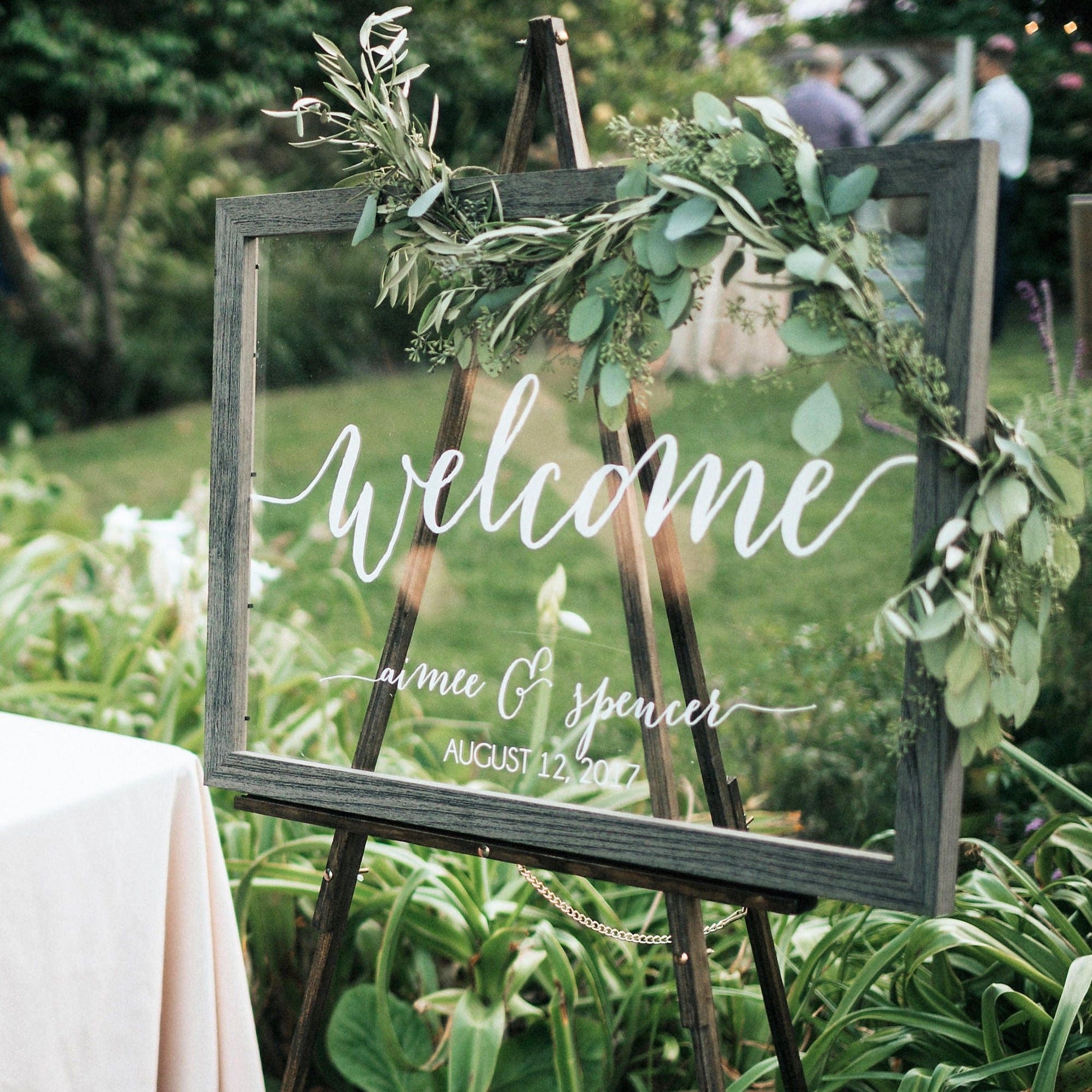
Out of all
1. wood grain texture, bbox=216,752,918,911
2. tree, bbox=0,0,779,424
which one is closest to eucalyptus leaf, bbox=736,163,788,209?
wood grain texture, bbox=216,752,918,911

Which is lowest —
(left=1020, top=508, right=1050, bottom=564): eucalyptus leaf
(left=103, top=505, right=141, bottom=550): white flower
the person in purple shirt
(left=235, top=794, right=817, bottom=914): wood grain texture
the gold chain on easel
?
the gold chain on easel

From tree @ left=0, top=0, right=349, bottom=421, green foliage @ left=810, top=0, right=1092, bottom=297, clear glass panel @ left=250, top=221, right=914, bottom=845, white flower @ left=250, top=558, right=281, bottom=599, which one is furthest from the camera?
tree @ left=0, top=0, right=349, bottom=421

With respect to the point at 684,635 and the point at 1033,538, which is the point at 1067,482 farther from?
the point at 684,635

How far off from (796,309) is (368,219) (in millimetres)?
438

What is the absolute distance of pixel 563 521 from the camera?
1.03m

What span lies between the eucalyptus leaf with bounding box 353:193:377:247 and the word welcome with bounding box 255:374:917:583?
0.65 ft

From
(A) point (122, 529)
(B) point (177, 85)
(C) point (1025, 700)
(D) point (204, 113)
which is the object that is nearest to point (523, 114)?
(C) point (1025, 700)

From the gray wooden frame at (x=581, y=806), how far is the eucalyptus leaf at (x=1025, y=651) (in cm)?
8

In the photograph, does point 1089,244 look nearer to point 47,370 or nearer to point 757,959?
point 757,959

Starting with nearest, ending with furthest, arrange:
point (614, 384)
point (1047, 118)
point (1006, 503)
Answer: point (1006, 503) < point (614, 384) < point (1047, 118)

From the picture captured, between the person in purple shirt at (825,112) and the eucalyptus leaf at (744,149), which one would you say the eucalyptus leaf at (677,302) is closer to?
the eucalyptus leaf at (744,149)

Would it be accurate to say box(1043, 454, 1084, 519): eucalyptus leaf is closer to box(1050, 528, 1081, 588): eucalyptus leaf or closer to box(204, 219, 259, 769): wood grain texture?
box(1050, 528, 1081, 588): eucalyptus leaf

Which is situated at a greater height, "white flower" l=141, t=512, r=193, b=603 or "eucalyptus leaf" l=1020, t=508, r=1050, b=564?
"eucalyptus leaf" l=1020, t=508, r=1050, b=564

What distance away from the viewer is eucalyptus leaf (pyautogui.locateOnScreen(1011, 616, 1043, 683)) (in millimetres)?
855
